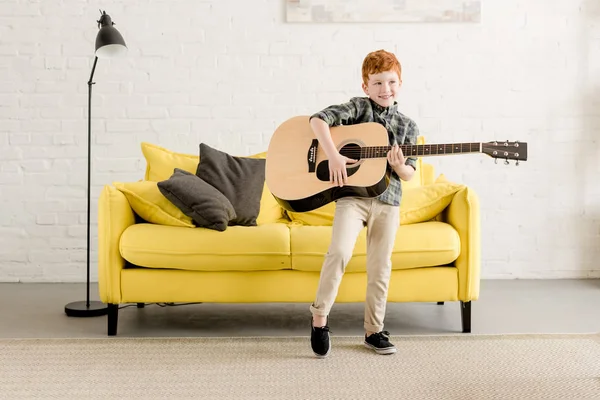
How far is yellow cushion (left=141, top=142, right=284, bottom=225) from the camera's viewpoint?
349 centimetres

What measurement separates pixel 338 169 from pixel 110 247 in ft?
3.31

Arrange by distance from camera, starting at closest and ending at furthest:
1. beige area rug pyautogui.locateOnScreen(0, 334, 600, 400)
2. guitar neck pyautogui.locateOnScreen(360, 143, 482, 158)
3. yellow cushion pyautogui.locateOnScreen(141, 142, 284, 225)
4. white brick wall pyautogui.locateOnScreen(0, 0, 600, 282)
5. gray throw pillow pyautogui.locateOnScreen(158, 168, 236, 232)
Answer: beige area rug pyautogui.locateOnScreen(0, 334, 600, 400) < guitar neck pyautogui.locateOnScreen(360, 143, 482, 158) < gray throw pillow pyautogui.locateOnScreen(158, 168, 236, 232) < yellow cushion pyautogui.locateOnScreen(141, 142, 284, 225) < white brick wall pyautogui.locateOnScreen(0, 0, 600, 282)

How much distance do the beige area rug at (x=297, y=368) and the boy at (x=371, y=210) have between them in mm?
126

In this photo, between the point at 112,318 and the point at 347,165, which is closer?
the point at 347,165

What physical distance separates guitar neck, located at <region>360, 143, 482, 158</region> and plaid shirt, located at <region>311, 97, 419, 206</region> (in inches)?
3.1

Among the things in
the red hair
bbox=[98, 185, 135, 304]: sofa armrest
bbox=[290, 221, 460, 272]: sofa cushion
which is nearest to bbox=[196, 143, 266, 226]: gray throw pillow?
bbox=[290, 221, 460, 272]: sofa cushion

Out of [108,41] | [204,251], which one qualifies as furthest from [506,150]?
[108,41]

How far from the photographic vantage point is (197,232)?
3.00 metres

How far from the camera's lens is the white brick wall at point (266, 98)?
14.1ft

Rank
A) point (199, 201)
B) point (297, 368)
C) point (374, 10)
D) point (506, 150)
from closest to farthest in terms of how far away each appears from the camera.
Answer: point (297, 368) → point (506, 150) → point (199, 201) → point (374, 10)

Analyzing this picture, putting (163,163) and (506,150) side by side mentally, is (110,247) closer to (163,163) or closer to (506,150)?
(163,163)

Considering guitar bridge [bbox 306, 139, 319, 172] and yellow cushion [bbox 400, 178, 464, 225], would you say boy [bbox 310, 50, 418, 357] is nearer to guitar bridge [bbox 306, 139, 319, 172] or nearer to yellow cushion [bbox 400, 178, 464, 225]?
guitar bridge [bbox 306, 139, 319, 172]

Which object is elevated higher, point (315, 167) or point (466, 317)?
point (315, 167)

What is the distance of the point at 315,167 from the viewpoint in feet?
9.13
